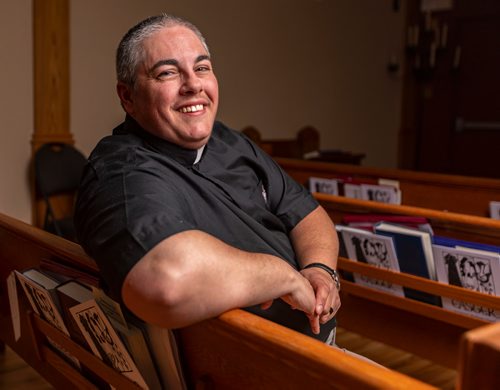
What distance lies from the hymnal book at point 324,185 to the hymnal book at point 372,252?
3.40ft

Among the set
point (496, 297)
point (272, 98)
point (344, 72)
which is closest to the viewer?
point (496, 297)

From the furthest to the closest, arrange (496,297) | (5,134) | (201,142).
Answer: (5,134), (496,297), (201,142)

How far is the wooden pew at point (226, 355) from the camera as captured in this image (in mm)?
951

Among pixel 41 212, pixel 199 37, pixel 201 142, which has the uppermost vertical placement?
pixel 199 37

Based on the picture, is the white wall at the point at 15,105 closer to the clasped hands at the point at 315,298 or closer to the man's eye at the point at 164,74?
the man's eye at the point at 164,74

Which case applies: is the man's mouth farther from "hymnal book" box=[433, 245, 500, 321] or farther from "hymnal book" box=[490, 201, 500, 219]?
"hymnal book" box=[490, 201, 500, 219]

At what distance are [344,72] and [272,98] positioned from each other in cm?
103

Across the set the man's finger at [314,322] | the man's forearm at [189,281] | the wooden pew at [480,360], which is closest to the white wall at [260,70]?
the man's finger at [314,322]

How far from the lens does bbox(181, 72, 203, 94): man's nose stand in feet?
5.26

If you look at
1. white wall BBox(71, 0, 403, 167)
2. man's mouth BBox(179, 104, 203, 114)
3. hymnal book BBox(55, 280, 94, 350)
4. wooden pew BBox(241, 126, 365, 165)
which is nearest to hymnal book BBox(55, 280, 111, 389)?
hymnal book BBox(55, 280, 94, 350)

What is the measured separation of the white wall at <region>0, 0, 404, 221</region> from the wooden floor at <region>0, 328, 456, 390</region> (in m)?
1.66

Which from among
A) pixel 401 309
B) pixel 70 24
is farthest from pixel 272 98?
pixel 401 309

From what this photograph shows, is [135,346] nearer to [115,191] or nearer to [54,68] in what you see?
[115,191]

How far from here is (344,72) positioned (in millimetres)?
6371
